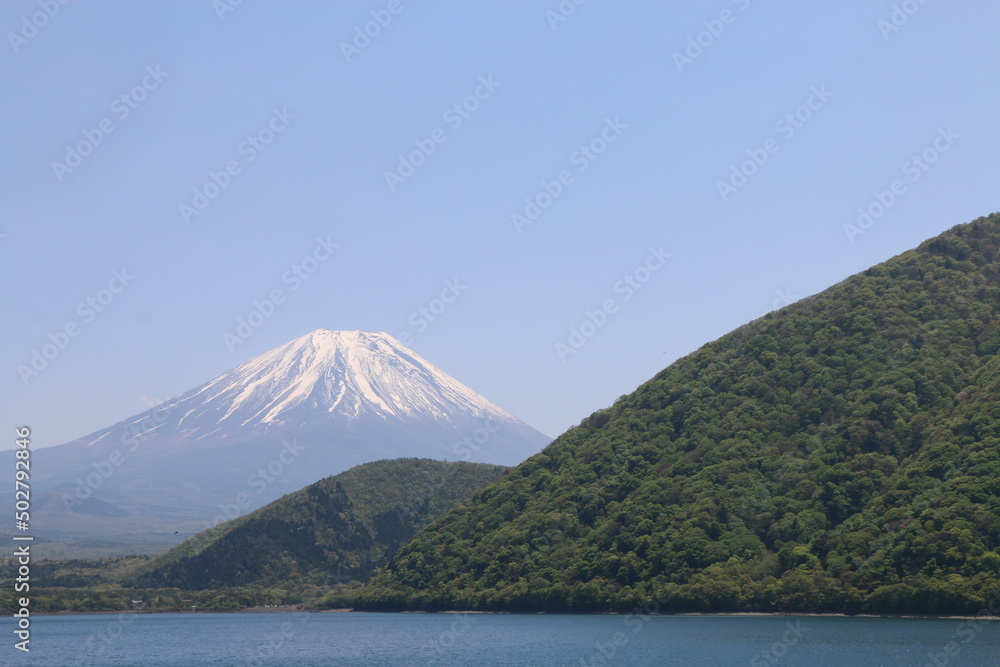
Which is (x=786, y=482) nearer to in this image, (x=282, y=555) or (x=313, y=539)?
(x=313, y=539)

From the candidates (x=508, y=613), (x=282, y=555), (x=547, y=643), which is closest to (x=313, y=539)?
(x=282, y=555)

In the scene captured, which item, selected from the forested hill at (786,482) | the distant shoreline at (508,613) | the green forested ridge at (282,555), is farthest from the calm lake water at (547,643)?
the green forested ridge at (282,555)

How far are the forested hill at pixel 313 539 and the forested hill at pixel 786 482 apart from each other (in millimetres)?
40123

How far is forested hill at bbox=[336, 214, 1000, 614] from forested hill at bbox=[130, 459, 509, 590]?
40123mm

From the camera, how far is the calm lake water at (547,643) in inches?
2459

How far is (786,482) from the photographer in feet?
323

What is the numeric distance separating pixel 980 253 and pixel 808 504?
4767cm

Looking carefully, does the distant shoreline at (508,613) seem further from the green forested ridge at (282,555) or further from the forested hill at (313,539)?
the forested hill at (313,539)

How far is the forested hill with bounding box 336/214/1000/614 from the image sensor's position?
82.8 m

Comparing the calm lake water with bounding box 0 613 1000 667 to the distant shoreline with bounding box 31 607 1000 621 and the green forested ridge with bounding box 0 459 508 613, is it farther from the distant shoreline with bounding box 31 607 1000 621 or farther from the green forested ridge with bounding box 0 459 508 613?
the green forested ridge with bounding box 0 459 508 613

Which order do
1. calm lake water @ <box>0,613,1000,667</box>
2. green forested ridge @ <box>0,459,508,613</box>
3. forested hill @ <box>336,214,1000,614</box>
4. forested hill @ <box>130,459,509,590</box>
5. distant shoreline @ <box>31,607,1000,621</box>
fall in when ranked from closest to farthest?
calm lake water @ <box>0,613,1000,667</box> < distant shoreline @ <box>31,607,1000,621</box> < forested hill @ <box>336,214,1000,614</box> < green forested ridge @ <box>0,459,508,613</box> < forested hill @ <box>130,459,509,590</box>

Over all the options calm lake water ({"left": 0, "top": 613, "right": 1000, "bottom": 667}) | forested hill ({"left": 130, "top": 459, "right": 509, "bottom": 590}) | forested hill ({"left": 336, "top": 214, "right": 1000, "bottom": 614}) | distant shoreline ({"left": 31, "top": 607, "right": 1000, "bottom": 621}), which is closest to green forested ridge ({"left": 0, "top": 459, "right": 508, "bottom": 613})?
forested hill ({"left": 130, "top": 459, "right": 509, "bottom": 590})

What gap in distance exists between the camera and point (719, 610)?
90.4m

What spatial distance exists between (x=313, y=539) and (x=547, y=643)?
110950 millimetres
